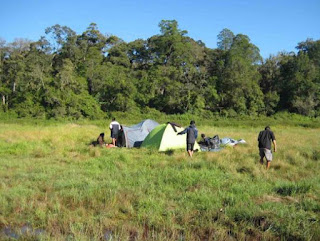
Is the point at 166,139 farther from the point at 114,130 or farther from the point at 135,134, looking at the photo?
the point at 114,130

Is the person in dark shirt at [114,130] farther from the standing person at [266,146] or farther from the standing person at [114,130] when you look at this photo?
the standing person at [266,146]

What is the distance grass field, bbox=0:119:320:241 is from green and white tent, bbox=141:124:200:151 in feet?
8.23

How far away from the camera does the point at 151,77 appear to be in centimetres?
4200

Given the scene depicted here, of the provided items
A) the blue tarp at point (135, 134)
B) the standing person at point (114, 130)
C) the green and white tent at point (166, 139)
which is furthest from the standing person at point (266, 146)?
the standing person at point (114, 130)

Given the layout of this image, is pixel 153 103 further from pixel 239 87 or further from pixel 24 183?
pixel 24 183

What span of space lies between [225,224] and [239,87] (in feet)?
128

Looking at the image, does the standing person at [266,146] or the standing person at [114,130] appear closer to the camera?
the standing person at [266,146]

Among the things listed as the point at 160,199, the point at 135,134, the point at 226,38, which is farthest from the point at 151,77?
the point at 160,199

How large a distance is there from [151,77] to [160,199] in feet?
118

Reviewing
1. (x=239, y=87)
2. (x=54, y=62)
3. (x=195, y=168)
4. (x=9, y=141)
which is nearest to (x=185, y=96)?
(x=239, y=87)

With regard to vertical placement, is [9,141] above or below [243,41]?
below

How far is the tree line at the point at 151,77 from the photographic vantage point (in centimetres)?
3962

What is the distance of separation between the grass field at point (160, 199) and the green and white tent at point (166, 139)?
2509 mm

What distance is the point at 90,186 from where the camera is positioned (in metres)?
7.40
